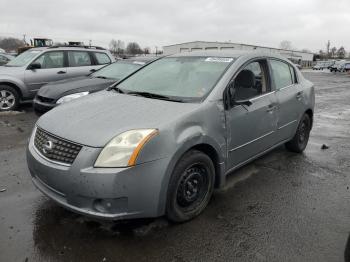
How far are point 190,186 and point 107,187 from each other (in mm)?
905

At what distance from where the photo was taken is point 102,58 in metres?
9.56

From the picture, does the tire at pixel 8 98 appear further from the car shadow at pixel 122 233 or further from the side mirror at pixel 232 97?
the side mirror at pixel 232 97

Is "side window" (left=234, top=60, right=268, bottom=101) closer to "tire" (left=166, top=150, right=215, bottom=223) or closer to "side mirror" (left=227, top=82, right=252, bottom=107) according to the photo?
"side mirror" (left=227, top=82, right=252, bottom=107)

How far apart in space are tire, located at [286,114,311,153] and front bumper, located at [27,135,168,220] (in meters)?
3.17

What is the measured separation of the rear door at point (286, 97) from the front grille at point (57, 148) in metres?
2.79

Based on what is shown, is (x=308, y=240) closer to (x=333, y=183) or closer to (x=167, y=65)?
(x=333, y=183)

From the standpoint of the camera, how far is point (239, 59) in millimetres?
3598

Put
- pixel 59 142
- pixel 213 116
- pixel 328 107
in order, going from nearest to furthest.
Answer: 1. pixel 59 142
2. pixel 213 116
3. pixel 328 107

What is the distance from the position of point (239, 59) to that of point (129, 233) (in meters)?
2.28

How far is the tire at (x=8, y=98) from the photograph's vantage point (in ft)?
26.1

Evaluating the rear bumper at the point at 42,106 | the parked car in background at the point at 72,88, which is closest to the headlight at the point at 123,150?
the parked car in background at the point at 72,88

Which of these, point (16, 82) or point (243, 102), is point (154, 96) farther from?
point (16, 82)

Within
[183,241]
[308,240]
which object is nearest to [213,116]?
[183,241]

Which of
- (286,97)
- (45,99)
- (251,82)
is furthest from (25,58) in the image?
(286,97)
